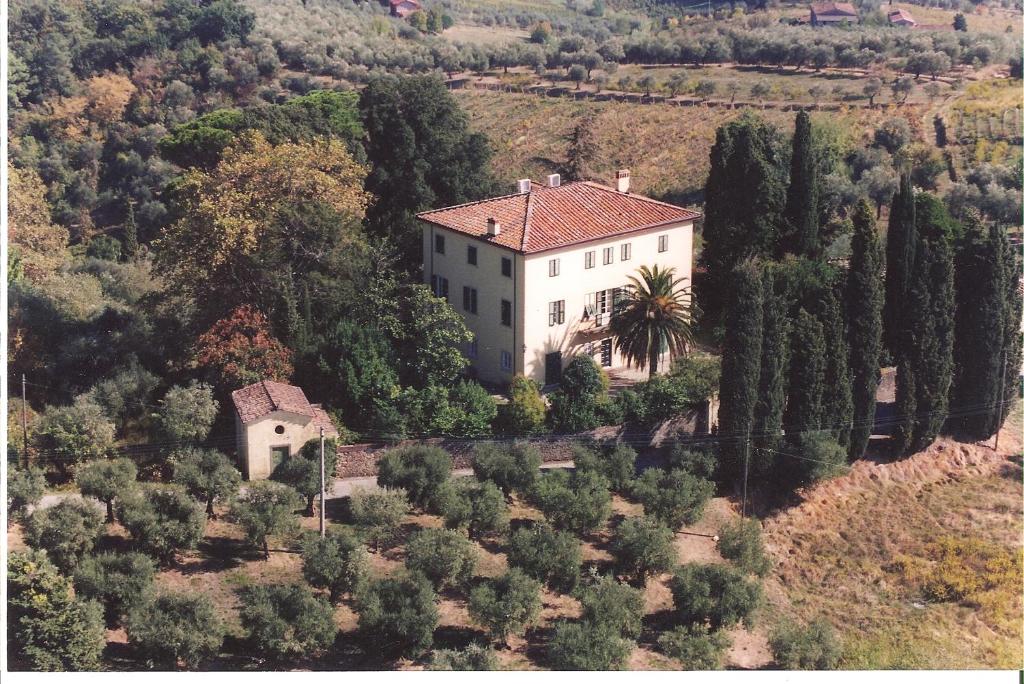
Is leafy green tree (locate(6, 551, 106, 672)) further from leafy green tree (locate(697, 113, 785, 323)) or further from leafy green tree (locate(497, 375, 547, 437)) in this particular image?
leafy green tree (locate(697, 113, 785, 323))

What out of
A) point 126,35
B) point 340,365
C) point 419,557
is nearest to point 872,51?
point 126,35

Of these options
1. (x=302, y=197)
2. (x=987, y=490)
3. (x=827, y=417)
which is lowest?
(x=987, y=490)

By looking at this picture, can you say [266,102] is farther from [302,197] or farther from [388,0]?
[302,197]

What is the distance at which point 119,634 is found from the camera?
3897 cm

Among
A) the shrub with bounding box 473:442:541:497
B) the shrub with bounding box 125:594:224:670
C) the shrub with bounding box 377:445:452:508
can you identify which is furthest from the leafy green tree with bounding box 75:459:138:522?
the shrub with bounding box 473:442:541:497

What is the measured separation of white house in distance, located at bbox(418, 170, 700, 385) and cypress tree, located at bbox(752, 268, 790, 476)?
22.8 ft

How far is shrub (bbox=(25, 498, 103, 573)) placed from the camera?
132 feet

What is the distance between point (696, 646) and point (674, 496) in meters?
7.06

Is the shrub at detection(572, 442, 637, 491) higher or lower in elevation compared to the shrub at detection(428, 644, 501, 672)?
higher

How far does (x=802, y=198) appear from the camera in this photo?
195ft

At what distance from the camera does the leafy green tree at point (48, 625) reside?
1451 inches

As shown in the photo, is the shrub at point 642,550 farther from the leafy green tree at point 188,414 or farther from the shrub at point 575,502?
the leafy green tree at point 188,414

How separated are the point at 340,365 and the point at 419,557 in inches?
405

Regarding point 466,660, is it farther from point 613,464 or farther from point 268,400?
point 268,400
